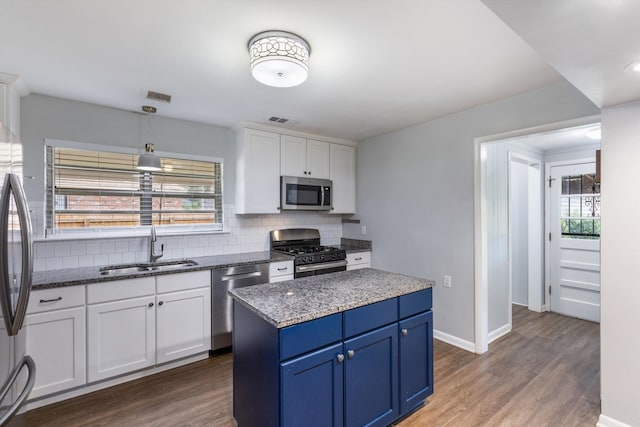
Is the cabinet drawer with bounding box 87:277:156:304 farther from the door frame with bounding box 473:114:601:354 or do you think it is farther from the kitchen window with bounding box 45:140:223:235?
the door frame with bounding box 473:114:601:354

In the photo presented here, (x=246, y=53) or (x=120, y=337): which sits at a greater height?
(x=246, y=53)

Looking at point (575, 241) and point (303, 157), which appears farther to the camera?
point (575, 241)

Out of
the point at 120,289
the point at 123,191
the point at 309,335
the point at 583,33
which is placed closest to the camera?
the point at 583,33

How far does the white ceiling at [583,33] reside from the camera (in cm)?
96

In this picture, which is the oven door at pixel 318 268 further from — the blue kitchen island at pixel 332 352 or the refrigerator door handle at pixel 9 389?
the refrigerator door handle at pixel 9 389

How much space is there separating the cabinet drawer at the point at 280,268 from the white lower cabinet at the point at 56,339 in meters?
1.64

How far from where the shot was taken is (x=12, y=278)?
123 centimetres

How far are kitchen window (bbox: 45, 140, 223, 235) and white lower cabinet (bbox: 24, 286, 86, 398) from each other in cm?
80

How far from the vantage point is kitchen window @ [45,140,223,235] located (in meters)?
2.76

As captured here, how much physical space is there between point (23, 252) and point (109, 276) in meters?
1.19

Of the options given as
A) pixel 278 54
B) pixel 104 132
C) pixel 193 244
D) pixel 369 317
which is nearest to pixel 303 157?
pixel 193 244

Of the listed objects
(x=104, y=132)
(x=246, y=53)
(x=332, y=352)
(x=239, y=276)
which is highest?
(x=246, y=53)

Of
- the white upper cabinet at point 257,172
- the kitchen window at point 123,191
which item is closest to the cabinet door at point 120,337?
the kitchen window at point 123,191

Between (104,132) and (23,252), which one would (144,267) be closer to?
(104,132)
